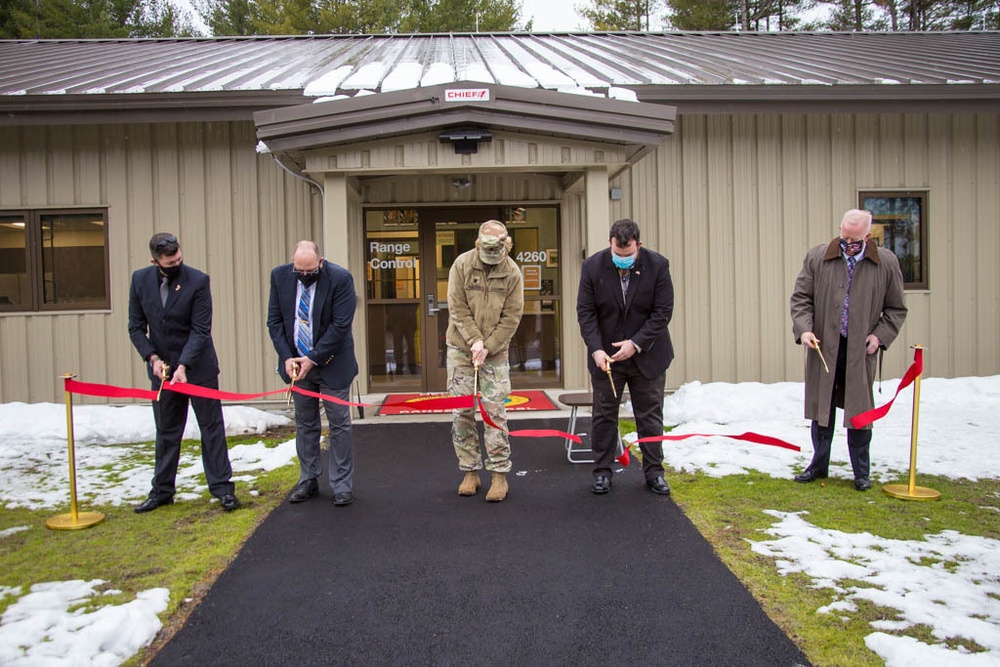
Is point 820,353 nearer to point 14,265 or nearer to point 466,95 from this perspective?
point 466,95

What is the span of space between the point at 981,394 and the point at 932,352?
92 centimetres

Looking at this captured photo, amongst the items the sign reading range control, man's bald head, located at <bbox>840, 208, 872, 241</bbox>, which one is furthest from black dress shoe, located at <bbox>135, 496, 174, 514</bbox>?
man's bald head, located at <bbox>840, 208, 872, 241</bbox>

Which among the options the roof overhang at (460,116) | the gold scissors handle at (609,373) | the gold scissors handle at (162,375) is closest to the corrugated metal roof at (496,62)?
the roof overhang at (460,116)

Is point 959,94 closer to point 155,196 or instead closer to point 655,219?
point 655,219

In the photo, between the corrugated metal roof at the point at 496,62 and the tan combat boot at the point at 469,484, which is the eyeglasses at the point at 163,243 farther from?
the corrugated metal roof at the point at 496,62

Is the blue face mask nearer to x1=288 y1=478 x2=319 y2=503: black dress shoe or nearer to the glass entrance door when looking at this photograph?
x1=288 y1=478 x2=319 y2=503: black dress shoe

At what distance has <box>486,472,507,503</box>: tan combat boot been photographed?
16.9 ft

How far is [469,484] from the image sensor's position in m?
5.32

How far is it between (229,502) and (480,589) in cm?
216

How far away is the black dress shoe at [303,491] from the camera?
5176 mm

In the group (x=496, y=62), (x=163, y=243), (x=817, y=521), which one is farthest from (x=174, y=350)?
(x=496, y=62)

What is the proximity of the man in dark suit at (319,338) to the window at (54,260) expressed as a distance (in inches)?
188

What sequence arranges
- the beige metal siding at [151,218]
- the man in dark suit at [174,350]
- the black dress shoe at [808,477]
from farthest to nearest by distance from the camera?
1. the beige metal siding at [151,218]
2. the black dress shoe at [808,477]
3. the man in dark suit at [174,350]

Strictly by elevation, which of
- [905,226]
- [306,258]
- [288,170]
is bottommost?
[306,258]
